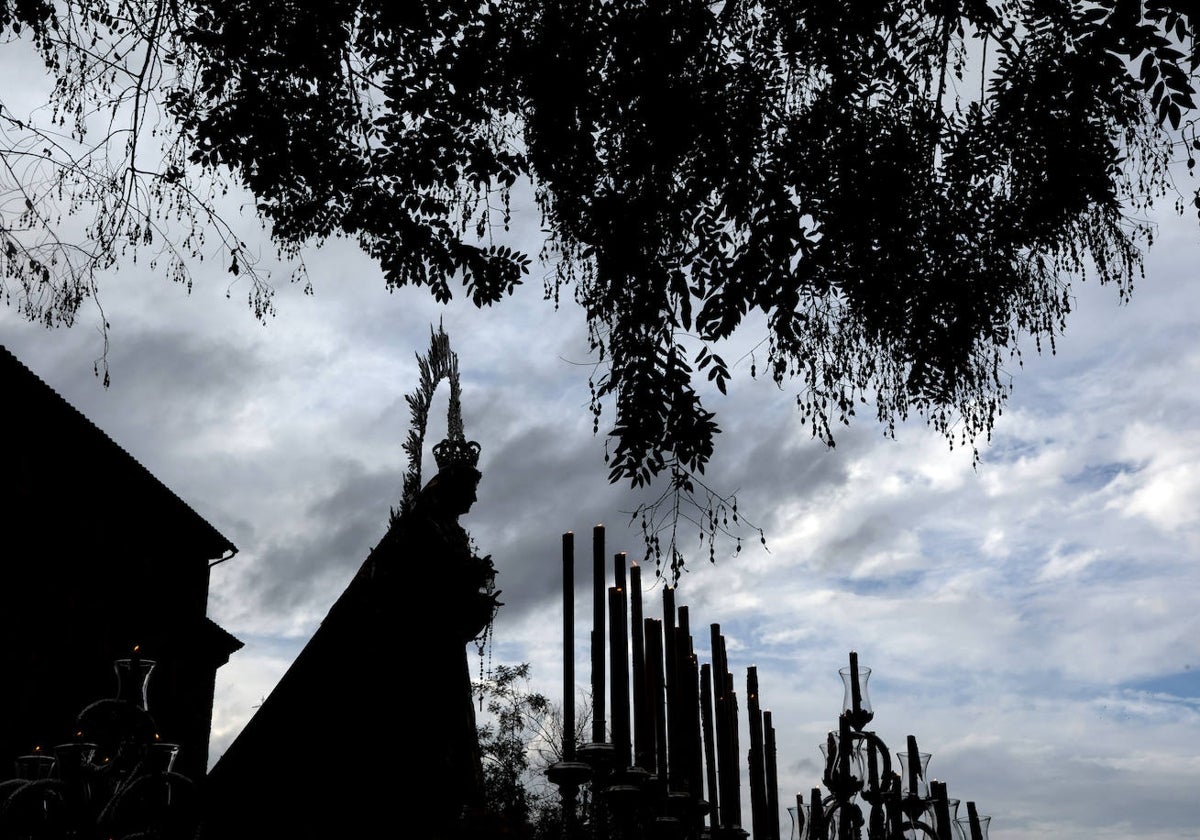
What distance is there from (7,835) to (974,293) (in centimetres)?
588

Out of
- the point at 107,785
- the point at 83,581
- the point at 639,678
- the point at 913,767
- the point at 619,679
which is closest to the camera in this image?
the point at 619,679

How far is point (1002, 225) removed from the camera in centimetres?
588

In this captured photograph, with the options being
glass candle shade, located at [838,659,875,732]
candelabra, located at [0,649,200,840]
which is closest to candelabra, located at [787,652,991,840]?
Answer: glass candle shade, located at [838,659,875,732]

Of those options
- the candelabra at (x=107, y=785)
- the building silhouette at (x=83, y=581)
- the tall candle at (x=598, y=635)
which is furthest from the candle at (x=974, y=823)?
the building silhouette at (x=83, y=581)

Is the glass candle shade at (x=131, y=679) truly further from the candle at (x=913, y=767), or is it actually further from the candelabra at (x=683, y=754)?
the candle at (x=913, y=767)

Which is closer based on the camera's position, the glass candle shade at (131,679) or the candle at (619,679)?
the candle at (619,679)

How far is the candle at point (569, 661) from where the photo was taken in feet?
14.6

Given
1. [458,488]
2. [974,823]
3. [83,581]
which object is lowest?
[974,823]

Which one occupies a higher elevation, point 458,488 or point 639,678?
point 458,488

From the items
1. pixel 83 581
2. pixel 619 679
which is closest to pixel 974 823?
pixel 619 679

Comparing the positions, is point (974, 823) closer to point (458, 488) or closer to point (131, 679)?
point (458, 488)

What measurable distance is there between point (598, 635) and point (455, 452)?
70.5 inches

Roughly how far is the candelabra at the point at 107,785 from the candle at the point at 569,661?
5.47 feet

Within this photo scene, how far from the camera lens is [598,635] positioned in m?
4.64
